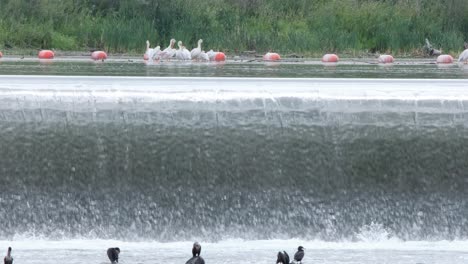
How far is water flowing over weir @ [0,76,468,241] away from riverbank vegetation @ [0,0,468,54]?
15950 mm

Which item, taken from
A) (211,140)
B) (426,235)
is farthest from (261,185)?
(426,235)

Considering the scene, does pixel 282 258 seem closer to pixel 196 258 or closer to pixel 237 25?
pixel 196 258

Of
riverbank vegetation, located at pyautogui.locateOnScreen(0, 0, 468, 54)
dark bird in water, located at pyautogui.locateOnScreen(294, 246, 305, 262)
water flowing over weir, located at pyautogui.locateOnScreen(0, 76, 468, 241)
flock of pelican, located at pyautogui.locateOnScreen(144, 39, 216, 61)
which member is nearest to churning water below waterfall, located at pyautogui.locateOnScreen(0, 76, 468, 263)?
water flowing over weir, located at pyautogui.locateOnScreen(0, 76, 468, 241)

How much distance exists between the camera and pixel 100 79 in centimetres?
1525

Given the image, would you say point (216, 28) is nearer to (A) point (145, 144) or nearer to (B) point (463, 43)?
(B) point (463, 43)

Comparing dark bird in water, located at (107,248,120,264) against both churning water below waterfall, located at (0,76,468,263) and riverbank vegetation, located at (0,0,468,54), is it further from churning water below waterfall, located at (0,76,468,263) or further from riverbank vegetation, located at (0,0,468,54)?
riverbank vegetation, located at (0,0,468,54)

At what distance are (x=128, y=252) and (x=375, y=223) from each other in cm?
223

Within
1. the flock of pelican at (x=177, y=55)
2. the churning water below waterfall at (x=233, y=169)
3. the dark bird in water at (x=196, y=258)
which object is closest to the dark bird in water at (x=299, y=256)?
the dark bird in water at (x=196, y=258)

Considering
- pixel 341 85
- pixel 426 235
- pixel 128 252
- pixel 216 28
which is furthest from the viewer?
pixel 216 28

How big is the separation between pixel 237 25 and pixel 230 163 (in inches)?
752

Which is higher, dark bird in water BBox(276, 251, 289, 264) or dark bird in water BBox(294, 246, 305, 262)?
dark bird in water BBox(276, 251, 289, 264)

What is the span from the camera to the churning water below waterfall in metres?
12.8

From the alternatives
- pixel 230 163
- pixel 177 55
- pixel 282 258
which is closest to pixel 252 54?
pixel 177 55

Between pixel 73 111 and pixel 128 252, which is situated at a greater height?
pixel 73 111
